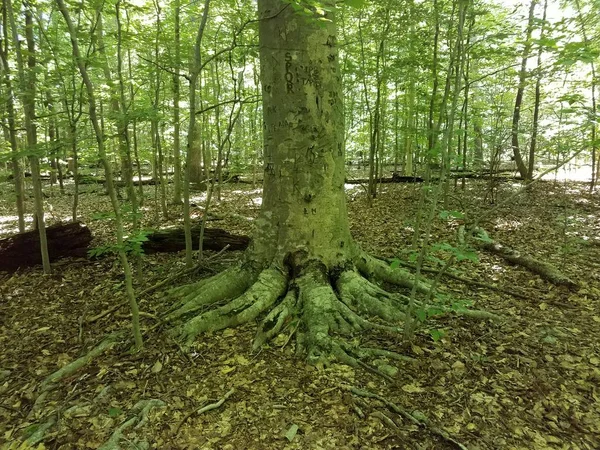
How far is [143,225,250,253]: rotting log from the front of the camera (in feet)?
18.1

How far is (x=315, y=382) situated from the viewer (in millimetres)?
2752

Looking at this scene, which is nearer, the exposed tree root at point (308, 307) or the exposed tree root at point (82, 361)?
the exposed tree root at point (82, 361)

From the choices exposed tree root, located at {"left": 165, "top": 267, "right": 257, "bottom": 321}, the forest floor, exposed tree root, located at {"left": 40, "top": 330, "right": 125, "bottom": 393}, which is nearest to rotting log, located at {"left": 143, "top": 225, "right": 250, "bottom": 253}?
the forest floor

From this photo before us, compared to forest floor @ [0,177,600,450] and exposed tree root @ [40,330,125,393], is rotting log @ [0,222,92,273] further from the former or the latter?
exposed tree root @ [40,330,125,393]

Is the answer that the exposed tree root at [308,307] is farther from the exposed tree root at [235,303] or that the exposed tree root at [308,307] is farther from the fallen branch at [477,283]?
the fallen branch at [477,283]

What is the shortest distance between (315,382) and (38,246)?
4.91 metres

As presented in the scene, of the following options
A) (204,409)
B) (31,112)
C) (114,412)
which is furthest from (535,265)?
(31,112)

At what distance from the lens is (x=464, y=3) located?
2650 millimetres

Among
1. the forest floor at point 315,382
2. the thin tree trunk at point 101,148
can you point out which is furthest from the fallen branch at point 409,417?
the thin tree trunk at point 101,148

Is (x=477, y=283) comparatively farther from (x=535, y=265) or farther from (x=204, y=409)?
(x=204, y=409)

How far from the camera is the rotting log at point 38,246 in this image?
5228 mm

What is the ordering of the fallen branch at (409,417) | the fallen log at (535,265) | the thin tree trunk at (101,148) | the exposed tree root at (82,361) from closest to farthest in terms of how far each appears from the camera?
the fallen branch at (409,417)
the thin tree trunk at (101,148)
the exposed tree root at (82,361)
the fallen log at (535,265)

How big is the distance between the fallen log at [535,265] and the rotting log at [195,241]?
336cm

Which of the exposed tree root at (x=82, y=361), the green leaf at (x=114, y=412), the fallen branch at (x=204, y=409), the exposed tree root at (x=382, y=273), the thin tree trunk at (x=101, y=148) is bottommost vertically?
the green leaf at (x=114, y=412)
